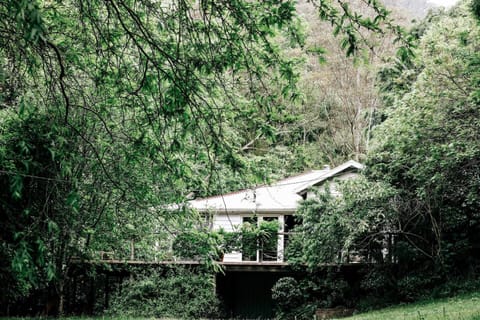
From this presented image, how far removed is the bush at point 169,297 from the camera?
18.0 metres

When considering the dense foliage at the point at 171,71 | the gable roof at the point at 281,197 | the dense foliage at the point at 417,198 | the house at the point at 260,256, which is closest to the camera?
the dense foliage at the point at 171,71

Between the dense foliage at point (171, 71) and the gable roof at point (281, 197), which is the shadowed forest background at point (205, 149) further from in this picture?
the gable roof at point (281, 197)

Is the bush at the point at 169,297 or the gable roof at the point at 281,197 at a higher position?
the gable roof at the point at 281,197

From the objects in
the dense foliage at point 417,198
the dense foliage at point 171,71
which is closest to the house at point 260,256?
the dense foliage at point 417,198

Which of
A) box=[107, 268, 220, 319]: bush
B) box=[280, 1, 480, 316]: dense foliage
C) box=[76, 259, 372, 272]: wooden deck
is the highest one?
box=[280, 1, 480, 316]: dense foliage

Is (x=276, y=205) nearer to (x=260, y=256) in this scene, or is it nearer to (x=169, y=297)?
(x=260, y=256)

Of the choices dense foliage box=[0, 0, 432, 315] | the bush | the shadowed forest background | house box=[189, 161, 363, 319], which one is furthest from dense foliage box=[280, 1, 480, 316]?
dense foliage box=[0, 0, 432, 315]

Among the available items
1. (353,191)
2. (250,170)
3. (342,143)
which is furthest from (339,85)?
(250,170)

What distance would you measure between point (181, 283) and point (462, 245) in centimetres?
912

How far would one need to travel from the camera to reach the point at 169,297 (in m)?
18.4

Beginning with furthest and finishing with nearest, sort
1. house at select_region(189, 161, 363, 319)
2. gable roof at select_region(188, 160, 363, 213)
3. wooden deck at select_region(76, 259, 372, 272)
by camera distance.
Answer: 1. gable roof at select_region(188, 160, 363, 213)
2. house at select_region(189, 161, 363, 319)
3. wooden deck at select_region(76, 259, 372, 272)

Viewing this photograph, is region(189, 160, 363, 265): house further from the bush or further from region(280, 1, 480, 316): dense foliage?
region(280, 1, 480, 316): dense foliage

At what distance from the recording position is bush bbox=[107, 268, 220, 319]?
59.2ft

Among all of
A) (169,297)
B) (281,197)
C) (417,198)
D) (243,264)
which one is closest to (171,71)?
(417,198)
